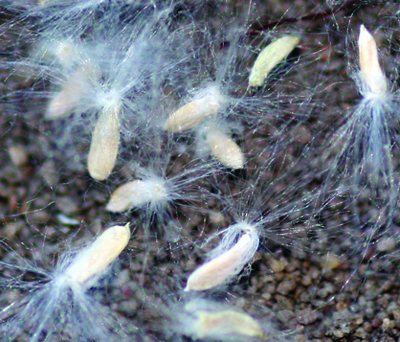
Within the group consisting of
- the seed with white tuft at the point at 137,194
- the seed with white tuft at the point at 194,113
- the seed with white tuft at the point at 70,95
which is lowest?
the seed with white tuft at the point at 137,194

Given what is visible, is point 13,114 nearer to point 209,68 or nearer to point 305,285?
point 209,68

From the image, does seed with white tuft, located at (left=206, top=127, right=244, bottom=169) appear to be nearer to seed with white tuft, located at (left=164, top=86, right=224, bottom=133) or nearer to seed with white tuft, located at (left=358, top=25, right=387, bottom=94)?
seed with white tuft, located at (left=164, top=86, right=224, bottom=133)

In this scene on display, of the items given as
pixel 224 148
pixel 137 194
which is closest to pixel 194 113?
pixel 224 148

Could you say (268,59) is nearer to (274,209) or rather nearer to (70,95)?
(274,209)

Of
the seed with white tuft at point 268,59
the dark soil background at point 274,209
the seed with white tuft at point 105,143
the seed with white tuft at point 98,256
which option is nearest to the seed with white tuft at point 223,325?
the dark soil background at point 274,209

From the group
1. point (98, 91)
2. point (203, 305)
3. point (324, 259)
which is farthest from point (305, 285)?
point (98, 91)

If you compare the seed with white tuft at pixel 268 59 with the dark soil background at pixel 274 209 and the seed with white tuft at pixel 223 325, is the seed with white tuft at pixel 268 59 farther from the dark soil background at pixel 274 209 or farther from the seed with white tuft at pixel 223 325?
the seed with white tuft at pixel 223 325
